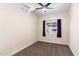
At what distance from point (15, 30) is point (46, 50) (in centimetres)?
95

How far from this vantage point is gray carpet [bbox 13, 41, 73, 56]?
2445 mm

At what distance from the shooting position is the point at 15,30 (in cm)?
237

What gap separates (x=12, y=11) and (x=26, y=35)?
2.52 feet

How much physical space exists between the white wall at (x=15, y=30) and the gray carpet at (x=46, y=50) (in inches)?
6.2

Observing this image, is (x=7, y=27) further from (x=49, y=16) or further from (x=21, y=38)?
(x=49, y=16)

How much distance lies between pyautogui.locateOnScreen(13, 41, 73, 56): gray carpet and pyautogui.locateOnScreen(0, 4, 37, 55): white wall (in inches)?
6.2

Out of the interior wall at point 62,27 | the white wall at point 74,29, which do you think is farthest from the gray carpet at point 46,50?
the white wall at point 74,29

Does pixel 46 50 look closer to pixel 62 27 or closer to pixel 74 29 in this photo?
pixel 62 27

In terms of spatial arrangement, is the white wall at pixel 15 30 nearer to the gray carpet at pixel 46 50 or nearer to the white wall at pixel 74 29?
the gray carpet at pixel 46 50

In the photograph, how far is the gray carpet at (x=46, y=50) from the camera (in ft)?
8.02

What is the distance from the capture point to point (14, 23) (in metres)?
2.52

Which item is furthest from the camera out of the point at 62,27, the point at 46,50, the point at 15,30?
the point at 46,50

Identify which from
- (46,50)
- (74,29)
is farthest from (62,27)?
(74,29)

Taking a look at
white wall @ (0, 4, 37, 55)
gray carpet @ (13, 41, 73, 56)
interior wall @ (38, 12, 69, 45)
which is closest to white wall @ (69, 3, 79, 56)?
gray carpet @ (13, 41, 73, 56)
